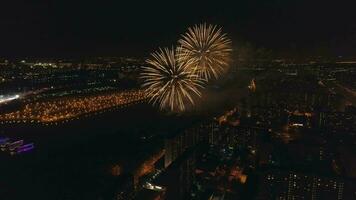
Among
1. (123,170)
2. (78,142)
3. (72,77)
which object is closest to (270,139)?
(123,170)

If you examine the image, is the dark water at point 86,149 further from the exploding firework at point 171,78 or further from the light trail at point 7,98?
the light trail at point 7,98

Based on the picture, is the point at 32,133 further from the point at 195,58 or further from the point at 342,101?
the point at 342,101

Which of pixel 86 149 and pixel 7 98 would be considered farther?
pixel 7 98

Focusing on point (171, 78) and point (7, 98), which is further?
point (7, 98)

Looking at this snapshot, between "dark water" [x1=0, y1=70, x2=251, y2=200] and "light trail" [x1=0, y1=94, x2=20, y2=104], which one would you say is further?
"light trail" [x1=0, y1=94, x2=20, y2=104]

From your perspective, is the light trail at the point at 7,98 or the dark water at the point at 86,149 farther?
the light trail at the point at 7,98

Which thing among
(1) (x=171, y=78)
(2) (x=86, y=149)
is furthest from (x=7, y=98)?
(1) (x=171, y=78)

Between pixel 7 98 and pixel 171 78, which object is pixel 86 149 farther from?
pixel 7 98

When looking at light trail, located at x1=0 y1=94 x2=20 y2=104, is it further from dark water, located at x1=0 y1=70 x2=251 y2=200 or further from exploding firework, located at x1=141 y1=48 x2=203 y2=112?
exploding firework, located at x1=141 y1=48 x2=203 y2=112

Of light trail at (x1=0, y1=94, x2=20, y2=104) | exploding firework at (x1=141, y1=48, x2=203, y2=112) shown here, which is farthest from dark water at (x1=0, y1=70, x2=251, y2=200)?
light trail at (x1=0, y1=94, x2=20, y2=104)

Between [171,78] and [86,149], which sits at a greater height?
[171,78]

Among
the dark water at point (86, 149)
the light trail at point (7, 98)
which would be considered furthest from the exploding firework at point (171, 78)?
the light trail at point (7, 98)

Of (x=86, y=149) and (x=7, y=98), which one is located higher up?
(x=7, y=98)
